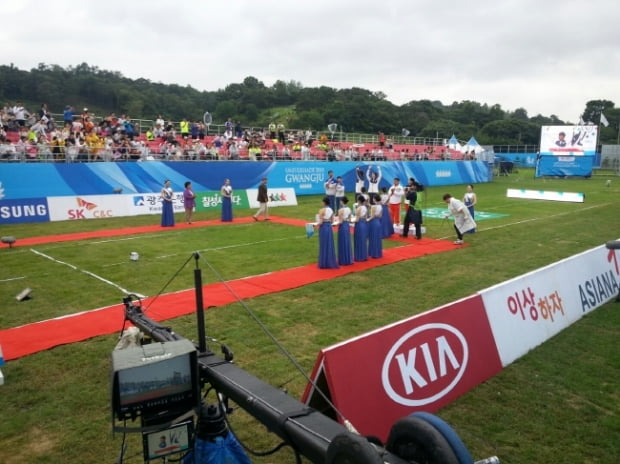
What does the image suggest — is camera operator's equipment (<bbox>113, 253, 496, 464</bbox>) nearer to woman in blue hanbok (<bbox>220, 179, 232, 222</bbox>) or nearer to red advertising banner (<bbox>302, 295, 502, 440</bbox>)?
red advertising banner (<bbox>302, 295, 502, 440</bbox>)

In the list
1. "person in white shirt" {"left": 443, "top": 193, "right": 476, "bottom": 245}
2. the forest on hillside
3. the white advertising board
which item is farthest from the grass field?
the forest on hillside

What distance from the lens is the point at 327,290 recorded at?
9766mm

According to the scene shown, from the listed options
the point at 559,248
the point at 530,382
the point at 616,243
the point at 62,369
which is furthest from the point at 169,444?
the point at 559,248

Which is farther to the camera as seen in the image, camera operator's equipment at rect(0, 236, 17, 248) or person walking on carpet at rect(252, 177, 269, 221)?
person walking on carpet at rect(252, 177, 269, 221)

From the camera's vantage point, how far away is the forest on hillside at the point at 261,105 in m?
57.2

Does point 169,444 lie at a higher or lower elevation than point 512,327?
higher

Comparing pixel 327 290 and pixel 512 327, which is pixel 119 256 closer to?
pixel 327 290

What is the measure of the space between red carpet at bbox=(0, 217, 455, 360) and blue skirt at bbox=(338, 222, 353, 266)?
24 cm

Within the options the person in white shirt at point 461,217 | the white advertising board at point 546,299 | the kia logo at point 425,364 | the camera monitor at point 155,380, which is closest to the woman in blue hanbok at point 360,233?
the person in white shirt at point 461,217

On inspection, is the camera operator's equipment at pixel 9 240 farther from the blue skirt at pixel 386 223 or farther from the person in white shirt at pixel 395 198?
the person in white shirt at pixel 395 198

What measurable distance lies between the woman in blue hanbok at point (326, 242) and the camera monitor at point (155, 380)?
28.2ft

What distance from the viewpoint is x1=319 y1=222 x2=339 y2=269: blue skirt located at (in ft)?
37.8

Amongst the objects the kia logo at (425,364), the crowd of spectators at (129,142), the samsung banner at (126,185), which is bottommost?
the kia logo at (425,364)

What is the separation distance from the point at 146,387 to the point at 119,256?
11063mm
